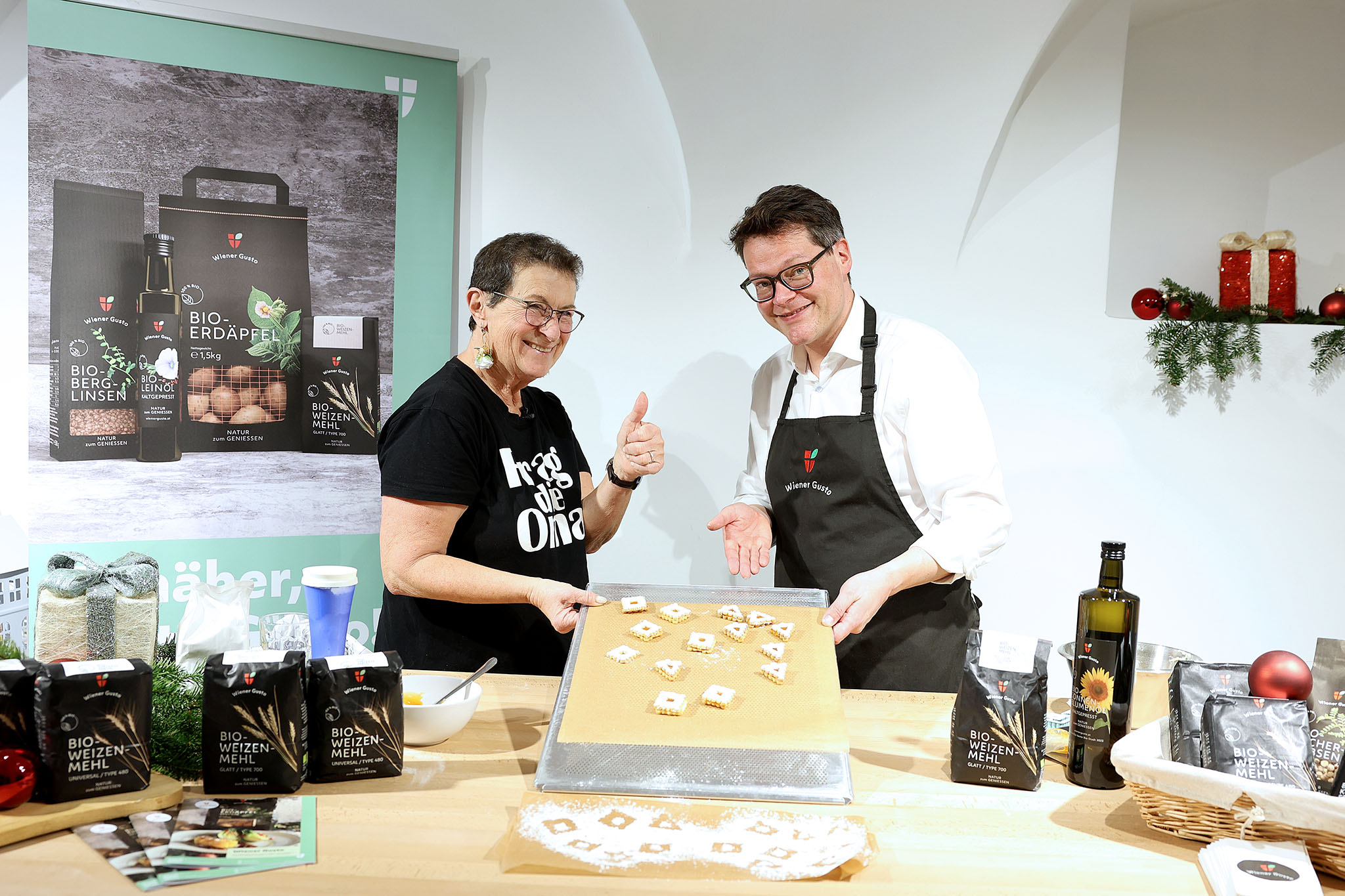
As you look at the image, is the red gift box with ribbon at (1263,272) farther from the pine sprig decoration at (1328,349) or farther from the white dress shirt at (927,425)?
the white dress shirt at (927,425)

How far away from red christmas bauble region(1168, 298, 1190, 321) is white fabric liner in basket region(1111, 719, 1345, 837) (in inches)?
96.9

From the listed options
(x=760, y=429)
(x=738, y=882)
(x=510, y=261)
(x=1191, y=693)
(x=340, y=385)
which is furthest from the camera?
(x=340, y=385)

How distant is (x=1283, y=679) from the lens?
1210 mm

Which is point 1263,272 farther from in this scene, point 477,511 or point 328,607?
point 328,607

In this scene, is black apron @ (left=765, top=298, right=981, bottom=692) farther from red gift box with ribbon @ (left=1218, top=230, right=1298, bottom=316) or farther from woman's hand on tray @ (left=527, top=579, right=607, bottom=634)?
red gift box with ribbon @ (left=1218, top=230, right=1298, bottom=316)

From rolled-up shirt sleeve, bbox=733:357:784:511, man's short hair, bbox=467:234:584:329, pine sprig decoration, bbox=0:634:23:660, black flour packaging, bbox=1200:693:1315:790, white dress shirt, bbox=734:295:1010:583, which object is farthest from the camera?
rolled-up shirt sleeve, bbox=733:357:784:511

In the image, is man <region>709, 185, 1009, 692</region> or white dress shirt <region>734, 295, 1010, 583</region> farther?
man <region>709, 185, 1009, 692</region>

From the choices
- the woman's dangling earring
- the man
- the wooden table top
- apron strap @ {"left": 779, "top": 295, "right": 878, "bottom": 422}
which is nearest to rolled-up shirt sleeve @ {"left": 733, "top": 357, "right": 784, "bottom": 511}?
the man


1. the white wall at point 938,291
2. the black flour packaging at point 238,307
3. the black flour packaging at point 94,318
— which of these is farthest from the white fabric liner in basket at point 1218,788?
the black flour packaging at point 94,318

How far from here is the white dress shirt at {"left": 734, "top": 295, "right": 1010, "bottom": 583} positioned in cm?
201

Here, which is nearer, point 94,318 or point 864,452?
point 864,452

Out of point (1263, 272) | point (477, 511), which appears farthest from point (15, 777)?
point (1263, 272)

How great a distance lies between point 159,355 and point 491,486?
137 cm

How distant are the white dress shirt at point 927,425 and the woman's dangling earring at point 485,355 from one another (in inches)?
32.5
